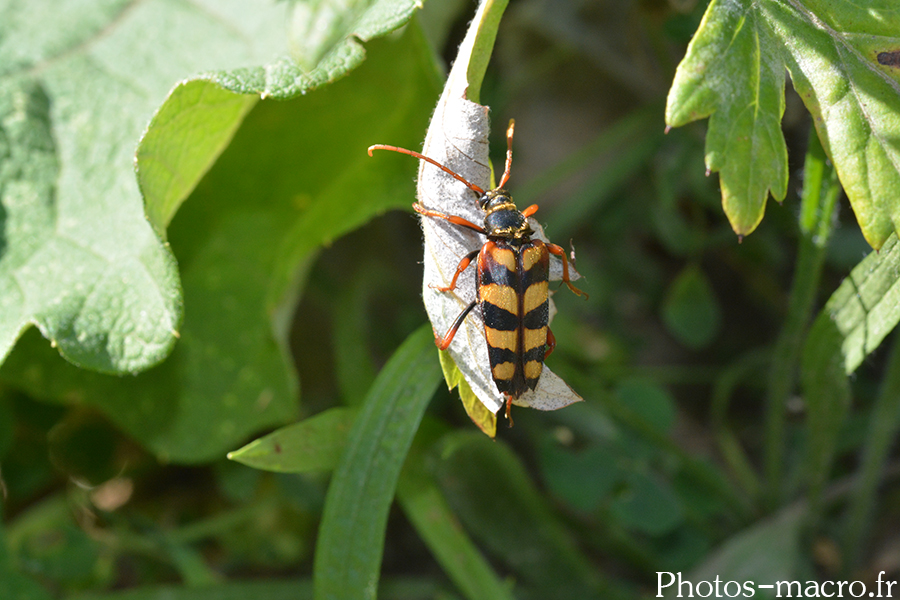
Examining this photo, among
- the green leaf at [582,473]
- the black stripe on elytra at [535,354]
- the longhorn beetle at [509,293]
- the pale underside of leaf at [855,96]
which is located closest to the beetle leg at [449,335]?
the longhorn beetle at [509,293]

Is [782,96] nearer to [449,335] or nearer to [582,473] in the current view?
[449,335]

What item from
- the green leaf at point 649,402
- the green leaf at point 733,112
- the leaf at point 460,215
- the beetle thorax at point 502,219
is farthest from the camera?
the green leaf at point 649,402

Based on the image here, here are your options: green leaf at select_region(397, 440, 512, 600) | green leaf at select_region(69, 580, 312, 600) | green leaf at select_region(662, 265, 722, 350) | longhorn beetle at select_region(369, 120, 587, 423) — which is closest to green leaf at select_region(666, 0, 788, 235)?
longhorn beetle at select_region(369, 120, 587, 423)

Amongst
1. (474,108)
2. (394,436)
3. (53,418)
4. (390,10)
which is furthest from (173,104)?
(53,418)

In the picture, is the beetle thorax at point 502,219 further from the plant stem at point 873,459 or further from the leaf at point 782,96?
the plant stem at point 873,459

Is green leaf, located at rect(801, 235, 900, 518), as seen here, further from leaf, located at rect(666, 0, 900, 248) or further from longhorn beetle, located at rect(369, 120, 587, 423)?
longhorn beetle, located at rect(369, 120, 587, 423)

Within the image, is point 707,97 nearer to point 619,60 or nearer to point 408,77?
point 408,77
